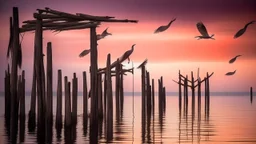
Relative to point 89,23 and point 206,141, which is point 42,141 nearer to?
point 89,23

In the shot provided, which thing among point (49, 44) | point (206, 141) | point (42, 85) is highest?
point (49, 44)

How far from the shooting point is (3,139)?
563 inches

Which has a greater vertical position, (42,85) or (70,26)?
(70,26)

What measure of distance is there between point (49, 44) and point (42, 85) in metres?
1.49

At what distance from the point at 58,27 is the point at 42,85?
1.97 meters

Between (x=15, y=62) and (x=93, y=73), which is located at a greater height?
(x=15, y=62)

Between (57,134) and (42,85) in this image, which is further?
(57,134)

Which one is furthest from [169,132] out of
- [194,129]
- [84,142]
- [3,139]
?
[3,139]

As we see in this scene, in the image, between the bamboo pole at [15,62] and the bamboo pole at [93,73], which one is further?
the bamboo pole at [93,73]

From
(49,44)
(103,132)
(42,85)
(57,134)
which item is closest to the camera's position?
(42,85)

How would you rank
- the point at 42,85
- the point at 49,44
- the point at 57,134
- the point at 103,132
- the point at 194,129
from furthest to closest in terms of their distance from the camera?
the point at 194,129
the point at 103,132
the point at 57,134
the point at 49,44
the point at 42,85

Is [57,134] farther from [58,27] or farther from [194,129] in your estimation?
[194,129]

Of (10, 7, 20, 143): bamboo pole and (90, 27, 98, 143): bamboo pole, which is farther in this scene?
(90, 27, 98, 143): bamboo pole

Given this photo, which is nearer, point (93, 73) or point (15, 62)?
point (15, 62)
